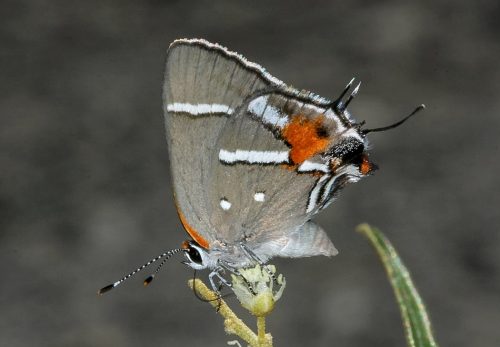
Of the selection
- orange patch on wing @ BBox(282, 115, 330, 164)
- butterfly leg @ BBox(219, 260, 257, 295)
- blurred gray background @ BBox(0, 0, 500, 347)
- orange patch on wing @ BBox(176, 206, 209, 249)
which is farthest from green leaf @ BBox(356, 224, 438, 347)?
blurred gray background @ BBox(0, 0, 500, 347)

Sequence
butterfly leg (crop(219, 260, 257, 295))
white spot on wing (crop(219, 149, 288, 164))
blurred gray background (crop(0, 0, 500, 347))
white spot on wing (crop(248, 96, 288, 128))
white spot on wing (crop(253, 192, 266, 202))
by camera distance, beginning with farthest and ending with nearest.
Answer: blurred gray background (crop(0, 0, 500, 347))
white spot on wing (crop(253, 192, 266, 202))
white spot on wing (crop(219, 149, 288, 164))
white spot on wing (crop(248, 96, 288, 128))
butterfly leg (crop(219, 260, 257, 295))

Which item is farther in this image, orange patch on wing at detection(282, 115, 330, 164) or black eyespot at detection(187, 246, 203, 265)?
black eyespot at detection(187, 246, 203, 265)

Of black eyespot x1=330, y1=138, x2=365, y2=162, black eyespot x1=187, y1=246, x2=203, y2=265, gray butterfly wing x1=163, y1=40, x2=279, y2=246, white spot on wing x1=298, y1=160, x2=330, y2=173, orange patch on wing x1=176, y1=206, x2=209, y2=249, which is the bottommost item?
black eyespot x1=330, y1=138, x2=365, y2=162

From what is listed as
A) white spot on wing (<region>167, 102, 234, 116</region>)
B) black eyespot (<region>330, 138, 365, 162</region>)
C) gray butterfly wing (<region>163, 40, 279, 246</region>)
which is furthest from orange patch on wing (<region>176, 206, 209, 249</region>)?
black eyespot (<region>330, 138, 365, 162</region>)

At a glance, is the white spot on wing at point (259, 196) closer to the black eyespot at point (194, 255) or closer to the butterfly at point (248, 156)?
the butterfly at point (248, 156)

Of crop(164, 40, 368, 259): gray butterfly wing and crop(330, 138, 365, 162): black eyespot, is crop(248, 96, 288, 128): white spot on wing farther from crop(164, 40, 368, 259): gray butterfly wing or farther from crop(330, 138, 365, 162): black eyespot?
crop(330, 138, 365, 162): black eyespot

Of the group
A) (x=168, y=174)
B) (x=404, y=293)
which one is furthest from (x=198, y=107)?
(x=168, y=174)

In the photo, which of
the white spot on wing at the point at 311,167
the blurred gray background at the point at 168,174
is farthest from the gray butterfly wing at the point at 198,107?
the blurred gray background at the point at 168,174

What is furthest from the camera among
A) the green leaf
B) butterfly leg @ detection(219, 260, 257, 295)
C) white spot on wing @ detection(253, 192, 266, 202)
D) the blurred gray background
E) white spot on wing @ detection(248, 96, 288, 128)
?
the blurred gray background

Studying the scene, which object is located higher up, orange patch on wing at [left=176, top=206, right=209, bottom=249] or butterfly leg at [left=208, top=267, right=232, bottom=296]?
orange patch on wing at [left=176, top=206, right=209, bottom=249]
